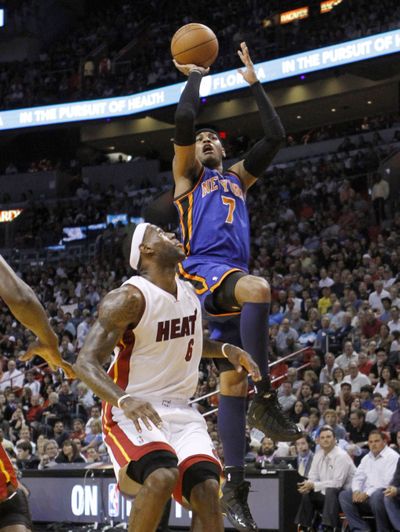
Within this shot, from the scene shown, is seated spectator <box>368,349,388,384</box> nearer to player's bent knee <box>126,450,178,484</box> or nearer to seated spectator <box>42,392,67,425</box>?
seated spectator <box>42,392,67,425</box>

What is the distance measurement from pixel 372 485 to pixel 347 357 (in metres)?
3.72

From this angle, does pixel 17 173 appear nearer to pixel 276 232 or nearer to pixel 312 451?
pixel 276 232

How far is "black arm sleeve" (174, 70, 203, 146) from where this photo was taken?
6.40 m

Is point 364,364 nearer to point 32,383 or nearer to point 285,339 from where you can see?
point 285,339

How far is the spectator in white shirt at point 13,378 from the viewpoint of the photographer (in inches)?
789

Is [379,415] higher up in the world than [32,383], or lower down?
lower down

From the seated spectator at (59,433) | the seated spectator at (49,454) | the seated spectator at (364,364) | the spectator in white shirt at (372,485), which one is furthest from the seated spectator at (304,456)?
the seated spectator at (59,433)

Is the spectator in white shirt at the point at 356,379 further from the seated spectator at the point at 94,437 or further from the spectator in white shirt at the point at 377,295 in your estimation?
the seated spectator at the point at 94,437

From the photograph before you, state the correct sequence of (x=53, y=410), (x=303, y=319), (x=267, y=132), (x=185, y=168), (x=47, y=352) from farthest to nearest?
(x=53, y=410), (x=303, y=319), (x=267, y=132), (x=185, y=168), (x=47, y=352)

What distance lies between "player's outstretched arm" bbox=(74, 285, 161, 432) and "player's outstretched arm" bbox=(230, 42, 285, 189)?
1.93 meters

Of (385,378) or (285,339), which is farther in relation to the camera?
(285,339)

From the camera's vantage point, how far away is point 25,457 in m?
14.9

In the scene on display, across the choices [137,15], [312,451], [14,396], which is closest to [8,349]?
[14,396]

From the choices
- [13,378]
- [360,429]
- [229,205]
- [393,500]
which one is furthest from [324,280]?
[229,205]
